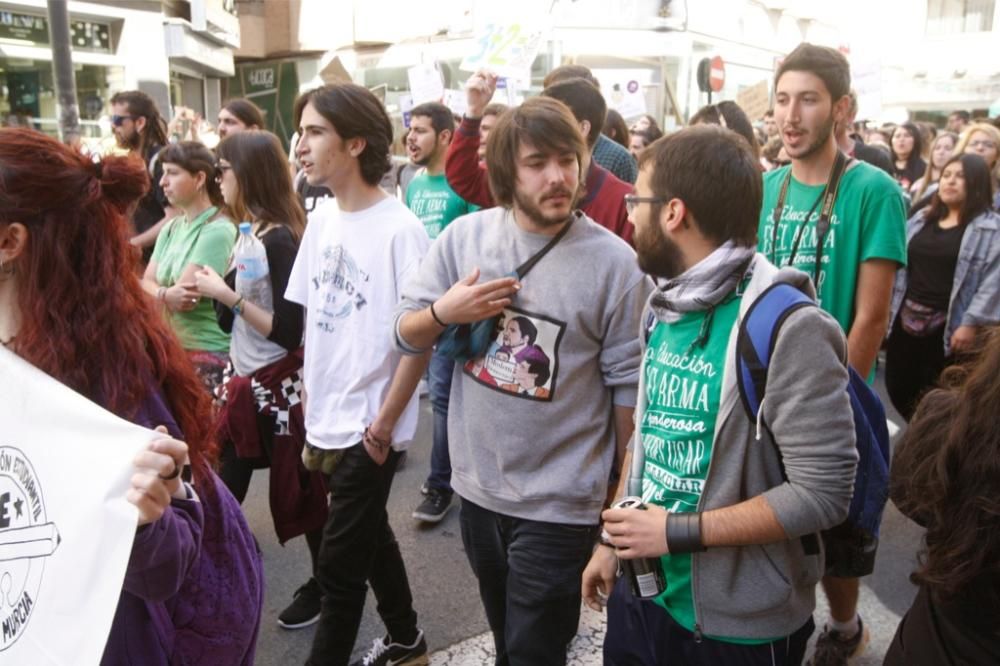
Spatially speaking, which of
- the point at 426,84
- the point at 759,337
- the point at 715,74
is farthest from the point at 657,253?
the point at 715,74

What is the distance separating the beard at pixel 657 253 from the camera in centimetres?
195

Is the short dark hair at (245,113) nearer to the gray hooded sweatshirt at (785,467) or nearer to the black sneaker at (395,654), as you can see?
the black sneaker at (395,654)

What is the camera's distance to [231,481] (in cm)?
347

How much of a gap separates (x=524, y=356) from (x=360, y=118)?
114 centimetres

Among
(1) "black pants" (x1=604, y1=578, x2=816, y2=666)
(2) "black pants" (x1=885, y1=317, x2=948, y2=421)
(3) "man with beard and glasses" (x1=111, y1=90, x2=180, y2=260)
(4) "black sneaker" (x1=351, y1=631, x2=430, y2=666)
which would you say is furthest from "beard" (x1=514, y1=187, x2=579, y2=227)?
(3) "man with beard and glasses" (x1=111, y1=90, x2=180, y2=260)

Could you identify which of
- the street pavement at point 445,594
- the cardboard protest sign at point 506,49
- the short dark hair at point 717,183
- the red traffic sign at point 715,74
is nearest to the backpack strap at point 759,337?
the short dark hair at point 717,183

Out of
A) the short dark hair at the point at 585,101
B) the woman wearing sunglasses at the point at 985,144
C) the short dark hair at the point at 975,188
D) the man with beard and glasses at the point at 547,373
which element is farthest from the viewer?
the woman wearing sunglasses at the point at 985,144

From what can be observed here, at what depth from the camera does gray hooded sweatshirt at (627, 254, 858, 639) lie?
167cm

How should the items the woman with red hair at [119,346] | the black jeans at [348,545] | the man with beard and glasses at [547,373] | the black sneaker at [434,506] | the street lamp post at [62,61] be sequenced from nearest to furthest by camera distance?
1. the woman with red hair at [119,346]
2. the man with beard and glasses at [547,373]
3. the black jeans at [348,545]
4. the black sneaker at [434,506]
5. the street lamp post at [62,61]

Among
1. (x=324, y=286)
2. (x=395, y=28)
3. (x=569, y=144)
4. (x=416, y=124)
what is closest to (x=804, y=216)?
(x=569, y=144)

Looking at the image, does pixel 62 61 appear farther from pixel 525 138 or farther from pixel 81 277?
pixel 81 277

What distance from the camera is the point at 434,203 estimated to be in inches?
210

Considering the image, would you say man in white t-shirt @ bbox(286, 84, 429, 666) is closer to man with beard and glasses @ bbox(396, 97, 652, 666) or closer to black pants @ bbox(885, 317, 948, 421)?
man with beard and glasses @ bbox(396, 97, 652, 666)

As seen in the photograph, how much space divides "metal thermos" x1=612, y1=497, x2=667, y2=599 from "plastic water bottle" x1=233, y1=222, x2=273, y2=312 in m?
1.90
